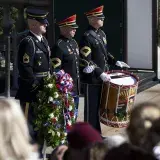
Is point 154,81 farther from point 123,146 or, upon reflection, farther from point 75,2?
point 123,146

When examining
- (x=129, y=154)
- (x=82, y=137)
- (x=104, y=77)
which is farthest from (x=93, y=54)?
(x=129, y=154)

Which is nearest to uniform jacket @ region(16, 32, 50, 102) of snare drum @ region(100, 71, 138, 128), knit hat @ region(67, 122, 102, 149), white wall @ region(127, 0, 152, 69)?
snare drum @ region(100, 71, 138, 128)

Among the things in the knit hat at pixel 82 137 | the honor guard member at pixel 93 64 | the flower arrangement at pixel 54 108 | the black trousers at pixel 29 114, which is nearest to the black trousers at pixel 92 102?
the honor guard member at pixel 93 64

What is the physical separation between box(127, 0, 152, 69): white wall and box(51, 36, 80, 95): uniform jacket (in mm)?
5393

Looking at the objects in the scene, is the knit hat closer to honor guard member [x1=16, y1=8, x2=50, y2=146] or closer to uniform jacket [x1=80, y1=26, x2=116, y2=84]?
honor guard member [x1=16, y1=8, x2=50, y2=146]

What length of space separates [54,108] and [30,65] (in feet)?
1.65

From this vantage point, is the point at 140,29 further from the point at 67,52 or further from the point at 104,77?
the point at 67,52

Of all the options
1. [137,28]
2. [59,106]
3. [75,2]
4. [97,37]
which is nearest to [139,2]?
[137,28]

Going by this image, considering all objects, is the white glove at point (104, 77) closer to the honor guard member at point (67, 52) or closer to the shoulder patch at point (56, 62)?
the honor guard member at point (67, 52)

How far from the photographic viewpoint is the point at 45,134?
19.7 ft

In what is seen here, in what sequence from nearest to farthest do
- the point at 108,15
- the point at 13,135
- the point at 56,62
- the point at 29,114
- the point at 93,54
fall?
the point at 13,135 < the point at 29,114 < the point at 56,62 < the point at 93,54 < the point at 108,15

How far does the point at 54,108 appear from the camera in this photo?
5.92 metres

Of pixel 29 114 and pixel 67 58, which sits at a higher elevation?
pixel 67 58

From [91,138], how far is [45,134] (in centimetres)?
295
